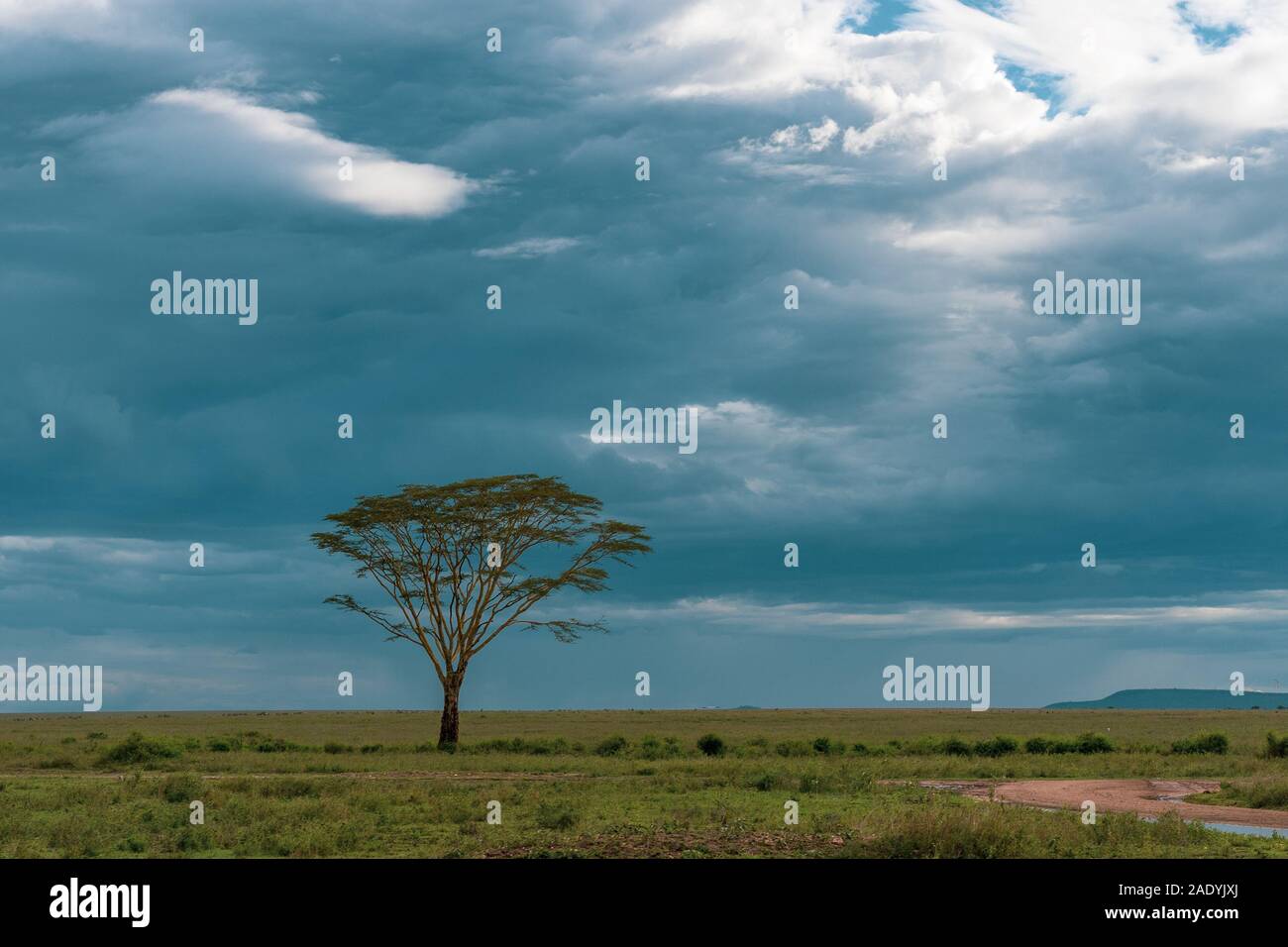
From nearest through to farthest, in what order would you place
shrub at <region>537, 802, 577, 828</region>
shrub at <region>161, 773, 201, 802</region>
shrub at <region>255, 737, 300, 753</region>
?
1. shrub at <region>537, 802, 577, 828</region>
2. shrub at <region>161, 773, 201, 802</region>
3. shrub at <region>255, 737, 300, 753</region>

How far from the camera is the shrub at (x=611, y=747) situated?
180 feet

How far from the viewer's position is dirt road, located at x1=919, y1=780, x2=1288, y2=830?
1120 inches

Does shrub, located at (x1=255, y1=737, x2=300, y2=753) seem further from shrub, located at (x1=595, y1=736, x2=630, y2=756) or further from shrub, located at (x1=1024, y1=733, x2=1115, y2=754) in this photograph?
shrub, located at (x1=1024, y1=733, x2=1115, y2=754)

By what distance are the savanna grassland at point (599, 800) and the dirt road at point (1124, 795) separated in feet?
5.20

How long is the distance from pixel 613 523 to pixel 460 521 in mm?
7864

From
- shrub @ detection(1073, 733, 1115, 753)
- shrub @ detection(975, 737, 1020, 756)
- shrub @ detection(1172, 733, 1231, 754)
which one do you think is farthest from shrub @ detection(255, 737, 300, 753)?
shrub @ detection(1172, 733, 1231, 754)

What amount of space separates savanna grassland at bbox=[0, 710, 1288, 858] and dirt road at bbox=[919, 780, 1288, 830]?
1.59m

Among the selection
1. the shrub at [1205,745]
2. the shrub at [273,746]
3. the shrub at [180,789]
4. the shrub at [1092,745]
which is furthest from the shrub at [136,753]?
the shrub at [1205,745]

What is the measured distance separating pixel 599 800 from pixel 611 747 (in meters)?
26.3

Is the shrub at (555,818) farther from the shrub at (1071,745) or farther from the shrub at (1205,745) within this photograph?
the shrub at (1205,745)

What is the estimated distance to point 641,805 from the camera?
29.0 m

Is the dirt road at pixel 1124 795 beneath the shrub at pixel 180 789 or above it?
beneath
